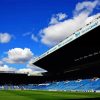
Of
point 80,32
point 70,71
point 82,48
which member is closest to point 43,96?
point 80,32

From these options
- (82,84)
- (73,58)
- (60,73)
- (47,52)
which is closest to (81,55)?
(73,58)

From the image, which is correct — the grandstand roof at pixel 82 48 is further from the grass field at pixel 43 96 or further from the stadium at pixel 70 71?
the grass field at pixel 43 96

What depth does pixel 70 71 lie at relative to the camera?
78.1 meters

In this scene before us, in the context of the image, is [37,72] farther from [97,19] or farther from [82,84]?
[97,19]

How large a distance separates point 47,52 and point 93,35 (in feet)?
78.7

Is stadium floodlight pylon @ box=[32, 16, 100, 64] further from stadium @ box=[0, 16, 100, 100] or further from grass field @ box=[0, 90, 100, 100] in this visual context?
grass field @ box=[0, 90, 100, 100]

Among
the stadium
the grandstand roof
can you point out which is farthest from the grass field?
the grandstand roof

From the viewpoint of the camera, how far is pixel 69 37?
42.7 meters

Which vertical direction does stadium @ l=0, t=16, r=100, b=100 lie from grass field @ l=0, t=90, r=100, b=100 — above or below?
above

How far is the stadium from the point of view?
3625cm

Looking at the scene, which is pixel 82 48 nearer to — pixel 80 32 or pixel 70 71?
pixel 80 32

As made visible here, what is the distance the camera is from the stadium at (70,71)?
36250 mm

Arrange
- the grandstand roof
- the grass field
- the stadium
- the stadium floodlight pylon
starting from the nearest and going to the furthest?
the grass field < the stadium floodlight pylon < the stadium < the grandstand roof

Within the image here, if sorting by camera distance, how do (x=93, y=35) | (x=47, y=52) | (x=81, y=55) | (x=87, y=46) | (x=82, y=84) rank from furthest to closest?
(x=82, y=84)
(x=47, y=52)
(x=81, y=55)
(x=87, y=46)
(x=93, y=35)
